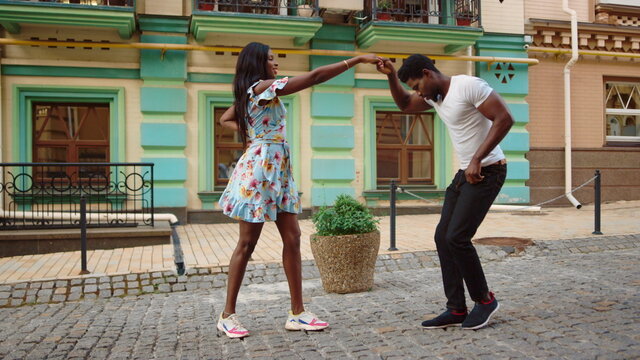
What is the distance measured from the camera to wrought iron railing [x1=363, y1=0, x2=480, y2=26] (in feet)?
38.0

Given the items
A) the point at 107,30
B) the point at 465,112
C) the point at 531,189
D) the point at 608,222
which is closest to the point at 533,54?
the point at 531,189

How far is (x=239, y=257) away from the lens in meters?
3.76

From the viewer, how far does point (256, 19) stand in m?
10.5

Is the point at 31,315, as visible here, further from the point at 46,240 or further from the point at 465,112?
the point at 465,112

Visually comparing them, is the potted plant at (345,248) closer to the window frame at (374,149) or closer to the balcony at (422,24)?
the window frame at (374,149)

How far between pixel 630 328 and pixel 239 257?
Result: 2570 mm

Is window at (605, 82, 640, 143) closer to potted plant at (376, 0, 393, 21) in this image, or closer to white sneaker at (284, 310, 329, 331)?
potted plant at (376, 0, 393, 21)

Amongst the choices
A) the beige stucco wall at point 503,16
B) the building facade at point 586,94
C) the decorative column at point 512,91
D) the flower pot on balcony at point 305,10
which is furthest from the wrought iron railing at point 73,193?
the building facade at point 586,94

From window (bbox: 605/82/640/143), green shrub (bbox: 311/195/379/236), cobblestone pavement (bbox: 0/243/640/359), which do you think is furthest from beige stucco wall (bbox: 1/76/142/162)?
window (bbox: 605/82/640/143)

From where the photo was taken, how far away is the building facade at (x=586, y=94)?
13133 millimetres

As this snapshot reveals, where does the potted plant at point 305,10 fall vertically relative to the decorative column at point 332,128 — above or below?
above

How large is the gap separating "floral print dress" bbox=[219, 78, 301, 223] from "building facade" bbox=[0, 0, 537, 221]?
23.6ft

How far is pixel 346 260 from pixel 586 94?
1062 centimetres

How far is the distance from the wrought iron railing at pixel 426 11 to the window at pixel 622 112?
14.3ft
